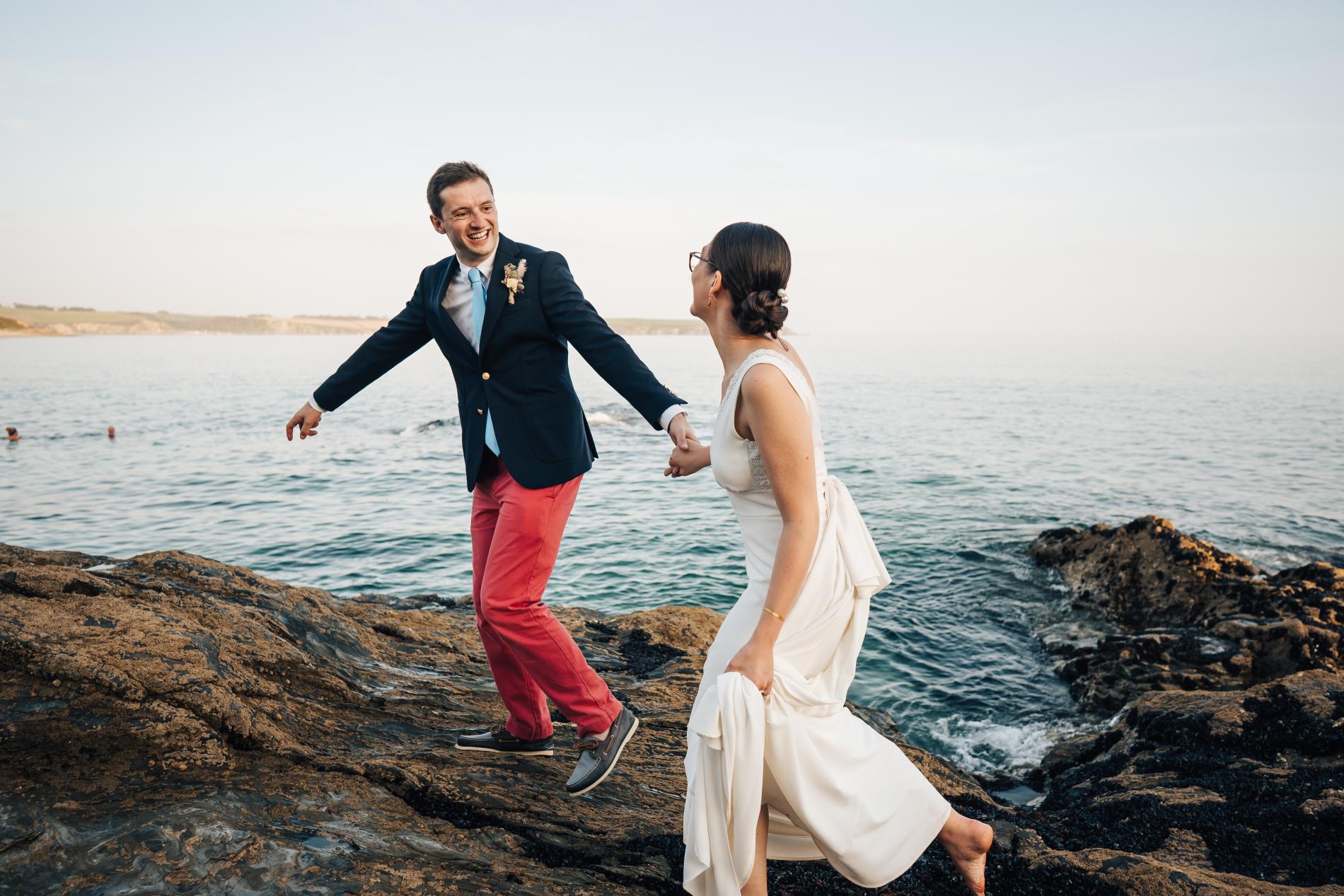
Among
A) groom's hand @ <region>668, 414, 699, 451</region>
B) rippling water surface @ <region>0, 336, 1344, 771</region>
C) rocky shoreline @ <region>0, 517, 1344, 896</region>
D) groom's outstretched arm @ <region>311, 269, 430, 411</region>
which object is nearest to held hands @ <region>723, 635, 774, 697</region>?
groom's hand @ <region>668, 414, 699, 451</region>

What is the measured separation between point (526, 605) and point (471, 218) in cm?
204

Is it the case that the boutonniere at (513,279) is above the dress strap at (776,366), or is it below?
above

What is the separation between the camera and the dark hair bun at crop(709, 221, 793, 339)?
2.97 m

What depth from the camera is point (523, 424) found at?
13.6ft

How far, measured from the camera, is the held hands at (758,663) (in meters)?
2.90

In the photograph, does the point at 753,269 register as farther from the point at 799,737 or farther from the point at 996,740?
the point at 996,740

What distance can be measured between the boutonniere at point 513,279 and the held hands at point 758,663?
2.26 m

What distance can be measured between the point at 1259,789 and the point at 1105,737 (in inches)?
87.7

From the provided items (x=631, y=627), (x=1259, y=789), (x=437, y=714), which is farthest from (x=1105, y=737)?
(x=437, y=714)

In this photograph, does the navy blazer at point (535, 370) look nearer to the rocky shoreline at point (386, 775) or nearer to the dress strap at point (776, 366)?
the dress strap at point (776, 366)

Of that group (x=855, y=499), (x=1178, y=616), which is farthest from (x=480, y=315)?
(x=855, y=499)

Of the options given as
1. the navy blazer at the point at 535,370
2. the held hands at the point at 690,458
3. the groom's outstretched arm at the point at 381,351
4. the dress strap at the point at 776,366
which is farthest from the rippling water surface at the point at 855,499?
the groom's outstretched arm at the point at 381,351

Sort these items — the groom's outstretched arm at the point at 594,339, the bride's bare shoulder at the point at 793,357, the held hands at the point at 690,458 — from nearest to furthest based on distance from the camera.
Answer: the bride's bare shoulder at the point at 793,357 → the held hands at the point at 690,458 → the groom's outstretched arm at the point at 594,339

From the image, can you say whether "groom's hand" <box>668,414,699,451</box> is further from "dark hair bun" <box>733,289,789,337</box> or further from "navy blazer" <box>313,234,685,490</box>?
"dark hair bun" <box>733,289,789,337</box>
